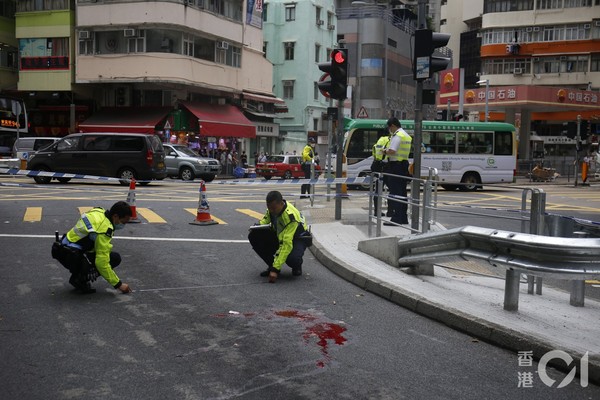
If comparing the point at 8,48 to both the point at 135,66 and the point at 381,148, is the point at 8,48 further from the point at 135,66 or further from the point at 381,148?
the point at 381,148

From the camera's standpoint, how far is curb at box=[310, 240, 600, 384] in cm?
513

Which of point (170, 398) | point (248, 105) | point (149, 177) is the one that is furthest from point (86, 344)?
point (248, 105)

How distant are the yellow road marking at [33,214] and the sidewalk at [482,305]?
627cm

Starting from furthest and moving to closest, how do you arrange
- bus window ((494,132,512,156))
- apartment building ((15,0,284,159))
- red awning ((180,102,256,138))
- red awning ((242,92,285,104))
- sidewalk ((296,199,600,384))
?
red awning ((242,92,285,104)) → red awning ((180,102,256,138)) → apartment building ((15,0,284,159)) → bus window ((494,132,512,156)) → sidewalk ((296,199,600,384))

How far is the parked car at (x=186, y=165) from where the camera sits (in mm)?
29331

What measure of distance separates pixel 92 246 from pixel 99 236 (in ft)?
0.83

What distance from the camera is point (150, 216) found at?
14.3 metres

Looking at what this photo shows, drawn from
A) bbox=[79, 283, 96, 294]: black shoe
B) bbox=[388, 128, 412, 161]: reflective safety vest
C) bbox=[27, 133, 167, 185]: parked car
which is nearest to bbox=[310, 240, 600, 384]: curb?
bbox=[79, 283, 96, 294]: black shoe

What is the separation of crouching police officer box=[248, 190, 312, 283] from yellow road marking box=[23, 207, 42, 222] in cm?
664

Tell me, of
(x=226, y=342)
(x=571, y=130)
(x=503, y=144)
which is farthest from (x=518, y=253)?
(x=571, y=130)

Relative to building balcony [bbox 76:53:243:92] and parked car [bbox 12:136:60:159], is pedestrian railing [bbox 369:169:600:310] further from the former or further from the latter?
building balcony [bbox 76:53:243:92]

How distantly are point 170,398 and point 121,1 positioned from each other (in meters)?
35.1

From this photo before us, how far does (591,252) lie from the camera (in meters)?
5.50

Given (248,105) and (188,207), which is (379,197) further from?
(248,105)
